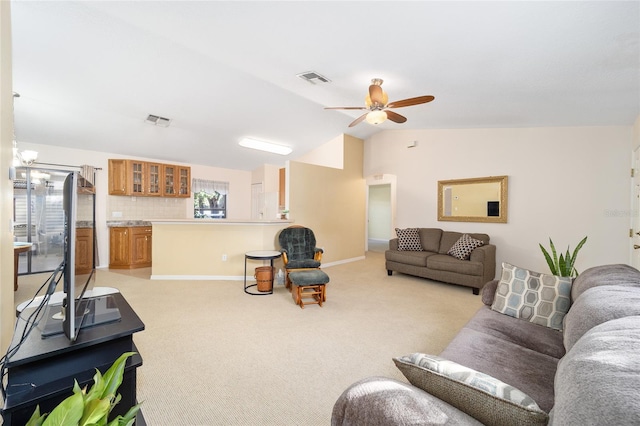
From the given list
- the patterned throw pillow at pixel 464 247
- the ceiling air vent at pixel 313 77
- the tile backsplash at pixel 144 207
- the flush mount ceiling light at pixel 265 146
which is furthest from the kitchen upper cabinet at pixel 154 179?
the patterned throw pillow at pixel 464 247

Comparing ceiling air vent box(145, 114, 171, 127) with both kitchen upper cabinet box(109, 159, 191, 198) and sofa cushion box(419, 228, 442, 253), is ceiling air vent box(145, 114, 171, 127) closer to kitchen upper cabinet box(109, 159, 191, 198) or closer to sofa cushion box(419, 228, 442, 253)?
kitchen upper cabinet box(109, 159, 191, 198)

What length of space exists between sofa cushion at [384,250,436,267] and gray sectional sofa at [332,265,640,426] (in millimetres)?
2870

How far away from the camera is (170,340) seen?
99.5 inches

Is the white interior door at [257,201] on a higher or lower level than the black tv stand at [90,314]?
higher

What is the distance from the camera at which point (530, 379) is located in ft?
4.30

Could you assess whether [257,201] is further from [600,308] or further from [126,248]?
[600,308]

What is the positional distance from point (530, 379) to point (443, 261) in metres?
3.24

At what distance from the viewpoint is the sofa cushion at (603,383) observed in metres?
0.51

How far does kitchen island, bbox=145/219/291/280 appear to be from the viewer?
183 inches

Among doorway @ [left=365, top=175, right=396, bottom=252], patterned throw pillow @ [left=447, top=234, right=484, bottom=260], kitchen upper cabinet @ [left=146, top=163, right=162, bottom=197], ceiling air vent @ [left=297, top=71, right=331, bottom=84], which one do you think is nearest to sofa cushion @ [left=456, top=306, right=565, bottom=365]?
patterned throw pillow @ [left=447, top=234, right=484, bottom=260]

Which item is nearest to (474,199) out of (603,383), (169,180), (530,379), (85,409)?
(530,379)

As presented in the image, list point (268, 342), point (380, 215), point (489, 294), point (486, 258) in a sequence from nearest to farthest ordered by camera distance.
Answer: point (489, 294) < point (268, 342) < point (486, 258) < point (380, 215)

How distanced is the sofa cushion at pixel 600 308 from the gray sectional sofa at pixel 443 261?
2.77m

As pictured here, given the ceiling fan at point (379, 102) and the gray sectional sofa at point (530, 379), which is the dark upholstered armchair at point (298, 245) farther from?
the gray sectional sofa at point (530, 379)
